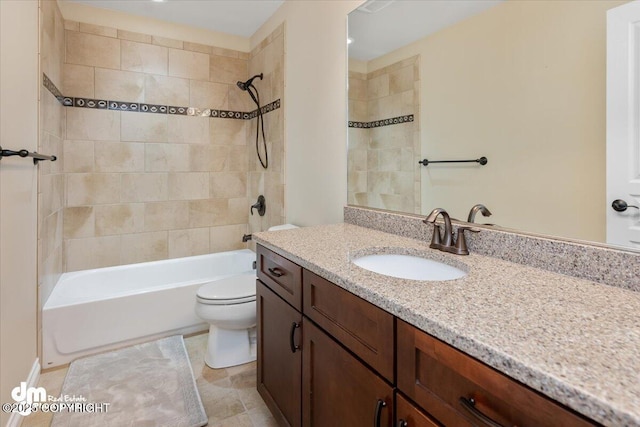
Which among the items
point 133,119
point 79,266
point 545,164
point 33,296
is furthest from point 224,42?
point 545,164

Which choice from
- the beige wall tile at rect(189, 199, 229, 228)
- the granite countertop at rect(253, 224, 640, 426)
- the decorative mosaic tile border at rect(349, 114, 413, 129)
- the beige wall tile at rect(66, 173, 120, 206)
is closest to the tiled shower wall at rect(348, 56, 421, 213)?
the decorative mosaic tile border at rect(349, 114, 413, 129)

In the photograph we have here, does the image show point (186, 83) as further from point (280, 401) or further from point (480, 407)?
point (480, 407)

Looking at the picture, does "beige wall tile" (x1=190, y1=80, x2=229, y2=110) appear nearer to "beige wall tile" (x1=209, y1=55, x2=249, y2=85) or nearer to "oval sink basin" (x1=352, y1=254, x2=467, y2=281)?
"beige wall tile" (x1=209, y1=55, x2=249, y2=85)

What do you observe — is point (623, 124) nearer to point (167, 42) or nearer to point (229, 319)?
point (229, 319)

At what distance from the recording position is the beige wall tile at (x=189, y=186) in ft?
10.0

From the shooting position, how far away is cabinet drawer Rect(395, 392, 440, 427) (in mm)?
710

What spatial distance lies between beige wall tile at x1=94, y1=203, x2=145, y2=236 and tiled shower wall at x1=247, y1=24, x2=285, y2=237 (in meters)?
1.00

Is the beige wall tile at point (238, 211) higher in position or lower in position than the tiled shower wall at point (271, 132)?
lower

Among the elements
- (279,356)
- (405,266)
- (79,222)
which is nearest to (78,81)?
(79,222)

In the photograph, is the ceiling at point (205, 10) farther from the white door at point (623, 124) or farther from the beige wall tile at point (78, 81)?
the white door at point (623, 124)

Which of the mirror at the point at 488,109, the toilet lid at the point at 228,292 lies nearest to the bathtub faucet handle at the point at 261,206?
the toilet lid at the point at 228,292

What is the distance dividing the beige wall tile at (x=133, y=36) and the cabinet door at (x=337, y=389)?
285 cm

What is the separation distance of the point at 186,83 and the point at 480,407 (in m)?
3.23

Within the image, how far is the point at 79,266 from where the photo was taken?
8.94 ft
